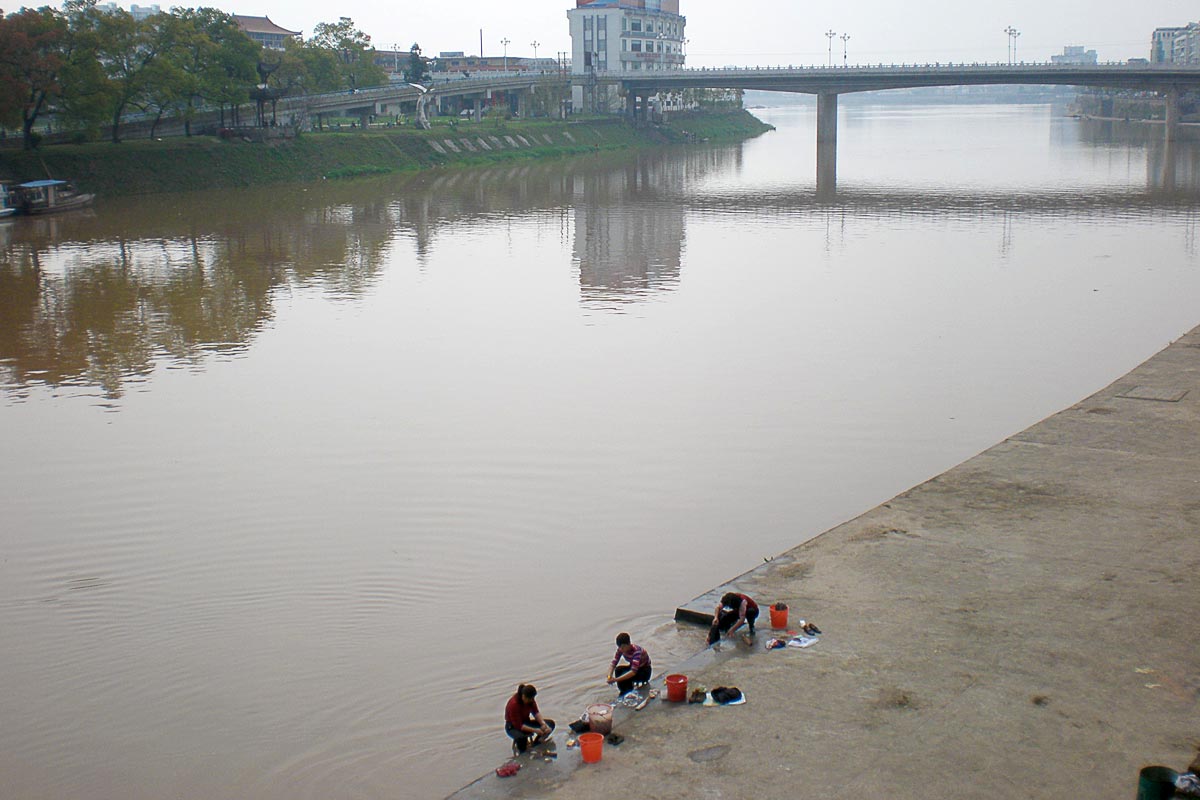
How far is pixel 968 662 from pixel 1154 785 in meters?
2.80

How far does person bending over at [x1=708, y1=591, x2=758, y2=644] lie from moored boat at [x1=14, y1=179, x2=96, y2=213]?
4431cm

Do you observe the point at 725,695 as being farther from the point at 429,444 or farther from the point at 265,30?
the point at 265,30

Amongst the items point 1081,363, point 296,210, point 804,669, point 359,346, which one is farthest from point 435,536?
point 296,210

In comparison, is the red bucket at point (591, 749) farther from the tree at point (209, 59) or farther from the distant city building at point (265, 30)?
the distant city building at point (265, 30)

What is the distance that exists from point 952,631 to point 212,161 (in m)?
54.4

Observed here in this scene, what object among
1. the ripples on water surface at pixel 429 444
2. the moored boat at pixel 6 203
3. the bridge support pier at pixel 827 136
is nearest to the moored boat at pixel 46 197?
the moored boat at pixel 6 203

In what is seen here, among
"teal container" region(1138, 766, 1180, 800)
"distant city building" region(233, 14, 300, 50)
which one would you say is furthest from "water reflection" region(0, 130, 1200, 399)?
"distant city building" region(233, 14, 300, 50)

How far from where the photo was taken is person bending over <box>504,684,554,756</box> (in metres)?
9.42

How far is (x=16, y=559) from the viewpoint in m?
14.1

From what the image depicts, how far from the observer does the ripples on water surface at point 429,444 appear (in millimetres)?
10875

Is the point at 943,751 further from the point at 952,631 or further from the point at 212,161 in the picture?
the point at 212,161

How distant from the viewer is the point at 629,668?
33.4ft

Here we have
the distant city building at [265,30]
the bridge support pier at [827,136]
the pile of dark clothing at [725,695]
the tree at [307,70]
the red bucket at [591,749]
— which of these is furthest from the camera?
the distant city building at [265,30]

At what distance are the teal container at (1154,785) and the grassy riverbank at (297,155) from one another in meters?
51.9
